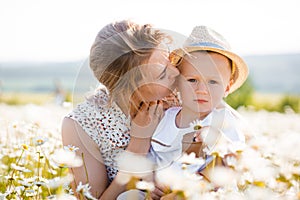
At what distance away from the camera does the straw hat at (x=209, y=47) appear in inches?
78.5

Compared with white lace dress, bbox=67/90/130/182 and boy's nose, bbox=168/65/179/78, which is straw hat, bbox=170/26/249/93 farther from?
white lace dress, bbox=67/90/130/182

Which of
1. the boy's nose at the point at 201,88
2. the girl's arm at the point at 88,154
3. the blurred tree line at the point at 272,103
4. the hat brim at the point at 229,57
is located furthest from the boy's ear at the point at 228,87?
the blurred tree line at the point at 272,103

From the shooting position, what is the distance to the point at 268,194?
1.38m

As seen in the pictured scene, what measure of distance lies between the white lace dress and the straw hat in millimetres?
332

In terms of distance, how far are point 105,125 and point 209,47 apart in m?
0.50

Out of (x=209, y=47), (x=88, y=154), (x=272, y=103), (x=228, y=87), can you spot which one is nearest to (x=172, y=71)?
(x=209, y=47)

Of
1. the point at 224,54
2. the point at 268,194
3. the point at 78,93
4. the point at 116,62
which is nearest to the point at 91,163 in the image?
the point at 78,93

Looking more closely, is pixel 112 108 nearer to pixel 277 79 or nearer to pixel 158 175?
pixel 158 175

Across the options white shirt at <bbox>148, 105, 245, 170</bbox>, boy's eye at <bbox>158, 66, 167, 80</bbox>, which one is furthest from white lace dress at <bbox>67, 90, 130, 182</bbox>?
boy's eye at <bbox>158, 66, 167, 80</bbox>

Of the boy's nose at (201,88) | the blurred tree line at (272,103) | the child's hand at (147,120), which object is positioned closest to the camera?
the boy's nose at (201,88)

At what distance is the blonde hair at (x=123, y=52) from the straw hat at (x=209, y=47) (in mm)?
83

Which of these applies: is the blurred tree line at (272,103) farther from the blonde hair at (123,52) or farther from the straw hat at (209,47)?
the blonde hair at (123,52)

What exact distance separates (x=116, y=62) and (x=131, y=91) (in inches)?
4.6

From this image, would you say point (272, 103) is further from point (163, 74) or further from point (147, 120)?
point (163, 74)
